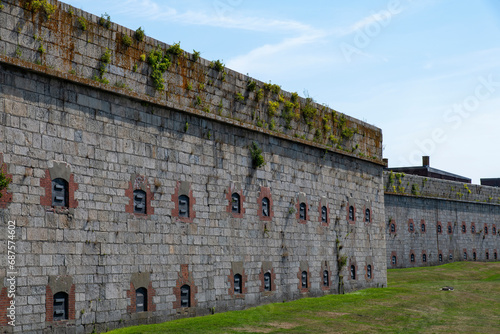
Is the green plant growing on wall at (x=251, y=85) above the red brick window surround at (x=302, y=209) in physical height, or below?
above

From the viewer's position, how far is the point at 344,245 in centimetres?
2578

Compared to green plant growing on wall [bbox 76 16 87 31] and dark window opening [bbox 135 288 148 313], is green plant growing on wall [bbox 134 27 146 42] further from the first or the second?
dark window opening [bbox 135 288 148 313]

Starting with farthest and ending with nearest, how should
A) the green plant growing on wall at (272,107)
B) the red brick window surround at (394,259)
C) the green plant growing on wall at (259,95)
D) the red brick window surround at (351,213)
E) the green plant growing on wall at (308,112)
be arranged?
the red brick window surround at (394,259), the red brick window surround at (351,213), the green plant growing on wall at (308,112), the green plant growing on wall at (272,107), the green plant growing on wall at (259,95)

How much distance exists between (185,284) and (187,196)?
2.37 m

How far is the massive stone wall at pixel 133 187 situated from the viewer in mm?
13219

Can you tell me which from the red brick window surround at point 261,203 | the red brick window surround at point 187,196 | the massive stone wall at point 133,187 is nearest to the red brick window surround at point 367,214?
the massive stone wall at point 133,187

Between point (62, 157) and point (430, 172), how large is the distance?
2035 inches

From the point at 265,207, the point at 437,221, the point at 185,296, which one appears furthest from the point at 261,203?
the point at 437,221

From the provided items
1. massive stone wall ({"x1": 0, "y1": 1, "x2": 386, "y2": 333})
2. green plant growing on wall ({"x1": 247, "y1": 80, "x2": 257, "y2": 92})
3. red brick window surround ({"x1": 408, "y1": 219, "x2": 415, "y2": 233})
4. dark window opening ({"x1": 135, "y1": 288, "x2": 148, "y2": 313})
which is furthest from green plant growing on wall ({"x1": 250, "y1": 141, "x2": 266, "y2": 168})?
red brick window surround ({"x1": 408, "y1": 219, "x2": 415, "y2": 233})

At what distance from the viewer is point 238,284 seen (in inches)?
765

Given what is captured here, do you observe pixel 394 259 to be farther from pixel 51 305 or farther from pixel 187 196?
pixel 51 305

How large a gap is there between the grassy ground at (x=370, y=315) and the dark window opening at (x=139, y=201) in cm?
284

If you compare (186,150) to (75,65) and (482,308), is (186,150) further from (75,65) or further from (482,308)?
(482,308)

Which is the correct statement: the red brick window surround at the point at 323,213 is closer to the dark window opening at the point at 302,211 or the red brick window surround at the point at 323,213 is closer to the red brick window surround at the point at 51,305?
the dark window opening at the point at 302,211
